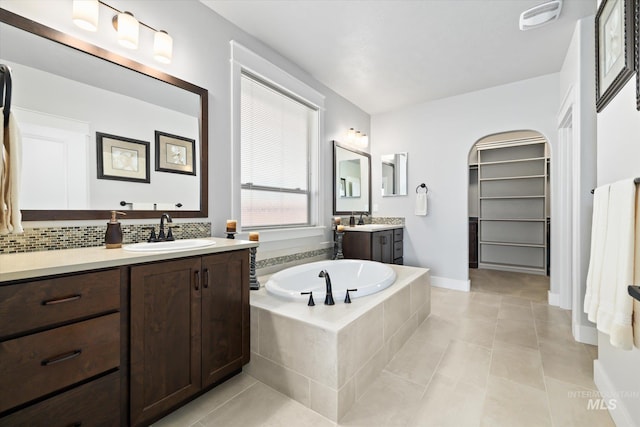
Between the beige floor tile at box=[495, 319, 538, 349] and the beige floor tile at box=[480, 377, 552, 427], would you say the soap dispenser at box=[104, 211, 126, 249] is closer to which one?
the beige floor tile at box=[480, 377, 552, 427]

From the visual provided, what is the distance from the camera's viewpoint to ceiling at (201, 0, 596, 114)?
2.19 meters

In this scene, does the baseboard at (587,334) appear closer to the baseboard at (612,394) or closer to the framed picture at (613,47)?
the baseboard at (612,394)

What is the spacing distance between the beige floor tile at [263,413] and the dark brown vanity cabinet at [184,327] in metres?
0.17

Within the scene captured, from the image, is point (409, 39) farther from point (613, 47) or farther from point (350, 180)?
point (350, 180)

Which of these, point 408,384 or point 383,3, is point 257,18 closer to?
point 383,3

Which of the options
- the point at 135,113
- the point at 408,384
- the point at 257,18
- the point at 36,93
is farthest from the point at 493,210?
the point at 36,93

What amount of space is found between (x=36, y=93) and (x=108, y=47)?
0.49 m

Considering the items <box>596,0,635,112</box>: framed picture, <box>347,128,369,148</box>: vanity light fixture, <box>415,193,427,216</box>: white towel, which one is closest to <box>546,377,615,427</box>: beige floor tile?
<box>596,0,635,112</box>: framed picture

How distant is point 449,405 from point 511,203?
4.51 m

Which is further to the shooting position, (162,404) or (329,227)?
(329,227)

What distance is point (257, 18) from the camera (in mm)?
2326

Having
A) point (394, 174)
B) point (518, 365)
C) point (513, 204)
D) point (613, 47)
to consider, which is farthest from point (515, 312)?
point (513, 204)

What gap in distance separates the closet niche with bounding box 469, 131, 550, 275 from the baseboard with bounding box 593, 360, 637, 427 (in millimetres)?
3577

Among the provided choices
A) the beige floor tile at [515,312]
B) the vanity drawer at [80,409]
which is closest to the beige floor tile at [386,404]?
the vanity drawer at [80,409]
